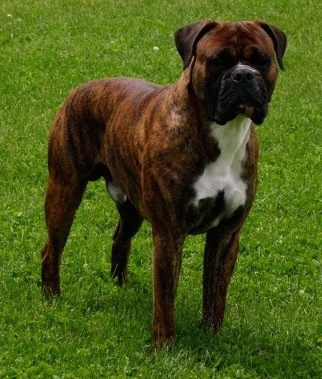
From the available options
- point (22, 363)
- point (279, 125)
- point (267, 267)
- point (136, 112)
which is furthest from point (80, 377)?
point (279, 125)

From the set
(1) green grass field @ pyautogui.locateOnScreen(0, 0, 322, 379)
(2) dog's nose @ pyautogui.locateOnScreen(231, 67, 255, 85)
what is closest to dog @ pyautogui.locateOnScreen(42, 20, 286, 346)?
(2) dog's nose @ pyautogui.locateOnScreen(231, 67, 255, 85)

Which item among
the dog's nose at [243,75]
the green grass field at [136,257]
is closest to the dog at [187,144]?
the dog's nose at [243,75]

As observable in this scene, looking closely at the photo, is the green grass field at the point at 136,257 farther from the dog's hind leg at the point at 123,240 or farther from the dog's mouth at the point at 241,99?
the dog's mouth at the point at 241,99

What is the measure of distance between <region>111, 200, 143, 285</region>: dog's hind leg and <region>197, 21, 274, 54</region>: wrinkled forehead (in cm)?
172

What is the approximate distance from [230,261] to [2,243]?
2.07 meters

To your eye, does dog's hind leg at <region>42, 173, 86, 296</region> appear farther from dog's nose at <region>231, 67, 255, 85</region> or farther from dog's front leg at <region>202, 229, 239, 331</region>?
dog's nose at <region>231, 67, 255, 85</region>

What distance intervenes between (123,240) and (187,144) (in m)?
1.57

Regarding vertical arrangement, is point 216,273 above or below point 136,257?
above

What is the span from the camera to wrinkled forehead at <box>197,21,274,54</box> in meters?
5.11

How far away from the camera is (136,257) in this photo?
23.7ft

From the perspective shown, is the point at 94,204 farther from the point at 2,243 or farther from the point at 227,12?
the point at 227,12

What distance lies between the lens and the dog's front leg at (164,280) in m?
5.47

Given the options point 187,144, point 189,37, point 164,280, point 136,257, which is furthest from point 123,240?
point 189,37

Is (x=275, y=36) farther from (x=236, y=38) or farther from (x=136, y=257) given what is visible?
(x=136, y=257)
